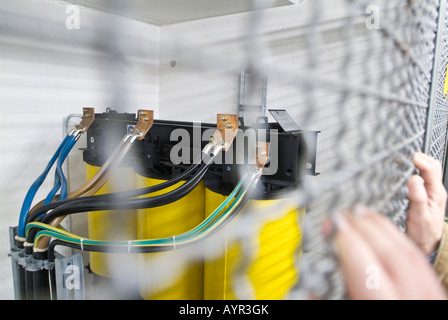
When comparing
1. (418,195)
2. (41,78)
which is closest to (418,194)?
(418,195)

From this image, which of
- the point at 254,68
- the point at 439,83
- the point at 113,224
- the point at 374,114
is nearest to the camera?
the point at 374,114

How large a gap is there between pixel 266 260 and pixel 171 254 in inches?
10.3

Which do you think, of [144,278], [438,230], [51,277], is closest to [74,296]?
[51,277]

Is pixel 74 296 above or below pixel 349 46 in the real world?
below

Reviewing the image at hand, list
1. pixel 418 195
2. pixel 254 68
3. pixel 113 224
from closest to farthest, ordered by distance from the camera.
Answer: pixel 418 195, pixel 113 224, pixel 254 68

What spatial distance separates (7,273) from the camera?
3.54 feet

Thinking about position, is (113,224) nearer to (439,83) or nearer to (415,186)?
(415,186)

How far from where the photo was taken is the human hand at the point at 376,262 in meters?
0.25

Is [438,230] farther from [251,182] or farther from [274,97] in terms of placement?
[274,97]

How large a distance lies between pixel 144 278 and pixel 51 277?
0.25 metres

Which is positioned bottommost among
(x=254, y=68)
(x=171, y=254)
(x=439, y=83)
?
(x=171, y=254)

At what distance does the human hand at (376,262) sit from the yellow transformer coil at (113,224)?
31.6 inches

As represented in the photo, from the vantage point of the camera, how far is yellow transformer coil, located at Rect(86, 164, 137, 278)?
98 centimetres

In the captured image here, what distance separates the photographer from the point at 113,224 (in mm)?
997
